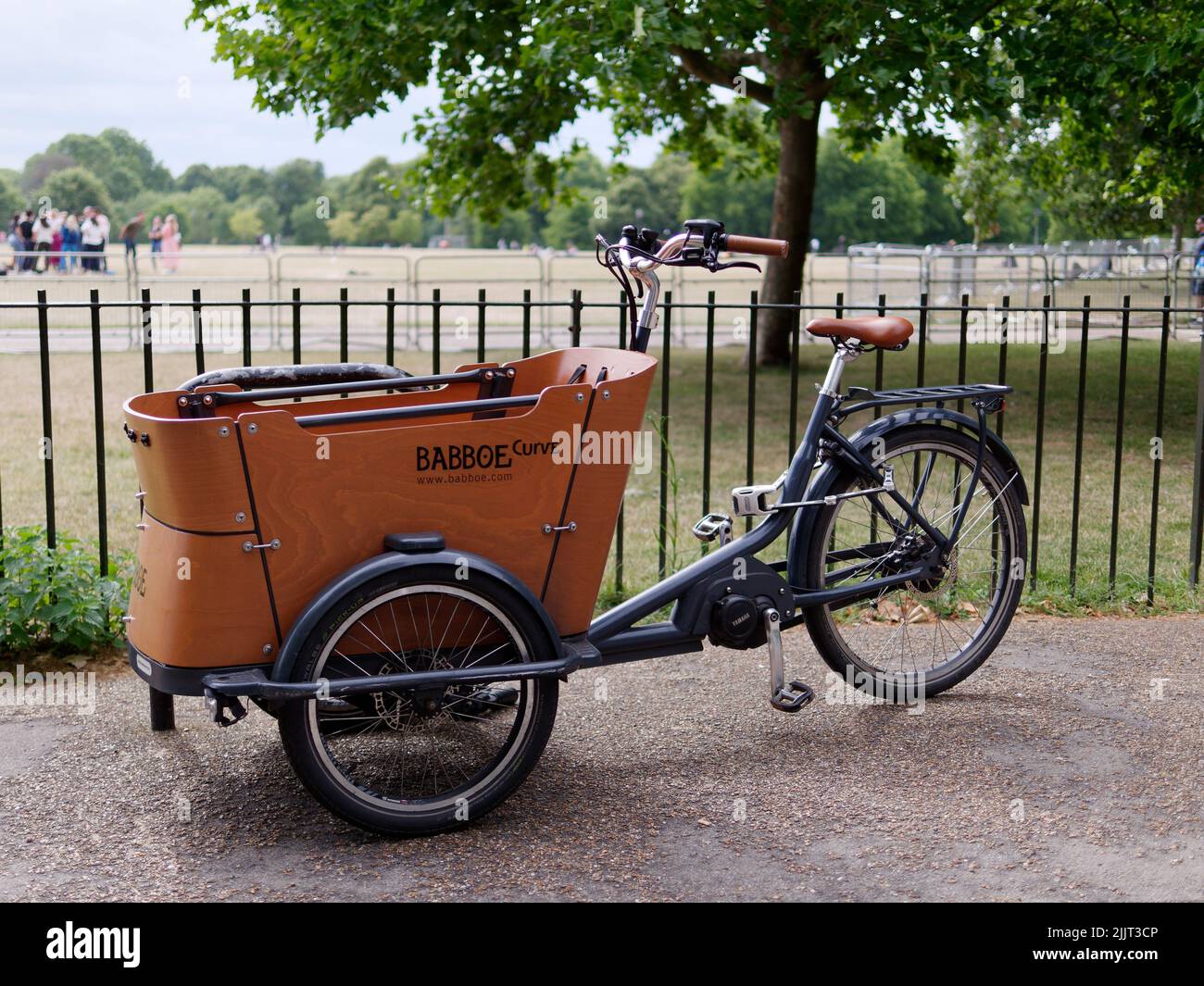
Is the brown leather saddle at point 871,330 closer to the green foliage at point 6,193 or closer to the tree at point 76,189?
the tree at point 76,189

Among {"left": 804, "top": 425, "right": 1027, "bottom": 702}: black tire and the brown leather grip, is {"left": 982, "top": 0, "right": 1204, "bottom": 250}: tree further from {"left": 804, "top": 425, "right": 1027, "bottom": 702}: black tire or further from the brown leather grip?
the brown leather grip

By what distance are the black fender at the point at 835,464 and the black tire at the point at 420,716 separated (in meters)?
0.99

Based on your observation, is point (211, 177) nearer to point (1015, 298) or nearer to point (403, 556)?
point (1015, 298)

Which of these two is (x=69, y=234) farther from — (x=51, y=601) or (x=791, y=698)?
(x=791, y=698)

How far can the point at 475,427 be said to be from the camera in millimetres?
3457

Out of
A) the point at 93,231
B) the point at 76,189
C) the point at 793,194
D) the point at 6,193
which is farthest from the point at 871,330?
the point at 6,193

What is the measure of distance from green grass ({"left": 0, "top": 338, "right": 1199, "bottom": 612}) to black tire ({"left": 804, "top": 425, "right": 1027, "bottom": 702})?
86 cm

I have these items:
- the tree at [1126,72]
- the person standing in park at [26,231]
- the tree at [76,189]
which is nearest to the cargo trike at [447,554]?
the tree at [1126,72]

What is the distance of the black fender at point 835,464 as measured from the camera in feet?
13.9

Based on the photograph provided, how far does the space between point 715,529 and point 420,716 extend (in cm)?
116

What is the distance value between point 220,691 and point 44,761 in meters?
1.06

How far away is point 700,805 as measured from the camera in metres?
3.72
